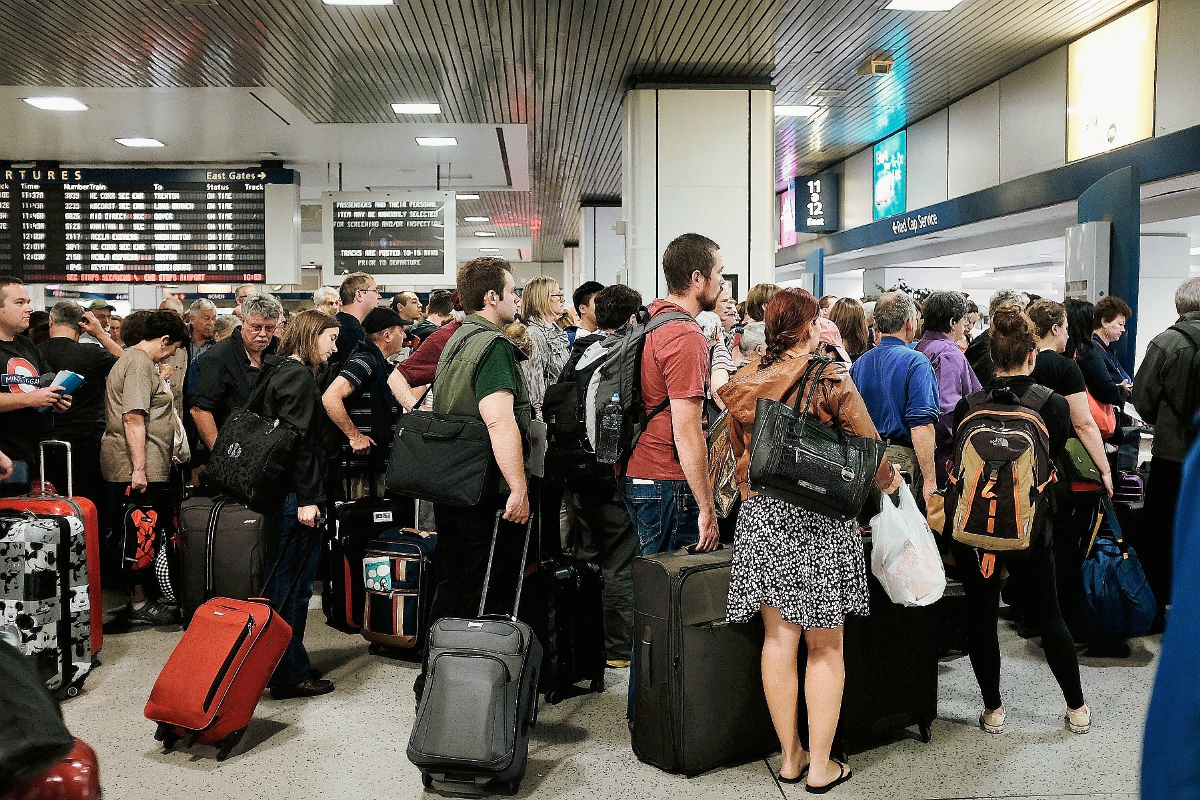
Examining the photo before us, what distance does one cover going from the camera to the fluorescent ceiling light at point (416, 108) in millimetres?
9000

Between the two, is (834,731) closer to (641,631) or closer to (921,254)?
(641,631)

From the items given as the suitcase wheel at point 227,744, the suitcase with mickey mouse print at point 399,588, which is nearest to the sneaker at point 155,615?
the suitcase with mickey mouse print at point 399,588

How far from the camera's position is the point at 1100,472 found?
164 inches

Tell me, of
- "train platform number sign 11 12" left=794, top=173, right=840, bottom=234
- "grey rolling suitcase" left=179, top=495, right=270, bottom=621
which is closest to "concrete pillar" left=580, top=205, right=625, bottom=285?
"train platform number sign 11 12" left=794, top=173, right=840, bottom=234

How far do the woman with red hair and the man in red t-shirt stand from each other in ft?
0.54

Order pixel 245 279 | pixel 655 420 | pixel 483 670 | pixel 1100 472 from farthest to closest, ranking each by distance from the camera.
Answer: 1. pixel 245 279
2. pixel 1100 472
3. pixel 655 420
4. pixel 483 670

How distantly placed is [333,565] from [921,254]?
392 inches

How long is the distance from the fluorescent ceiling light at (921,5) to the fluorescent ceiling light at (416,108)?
13.6 ft

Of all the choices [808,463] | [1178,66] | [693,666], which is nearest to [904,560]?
[808,463]

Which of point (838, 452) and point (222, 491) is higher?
point (838, 452)

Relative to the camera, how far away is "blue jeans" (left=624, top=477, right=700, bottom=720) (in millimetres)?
3393

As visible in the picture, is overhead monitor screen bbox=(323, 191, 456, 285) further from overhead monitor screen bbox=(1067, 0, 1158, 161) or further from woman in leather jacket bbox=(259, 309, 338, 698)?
woman in leather jacket bbox=(259, 309, 338, 698)

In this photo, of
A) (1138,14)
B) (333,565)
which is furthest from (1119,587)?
(1138,14)

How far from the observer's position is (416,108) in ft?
30.0
